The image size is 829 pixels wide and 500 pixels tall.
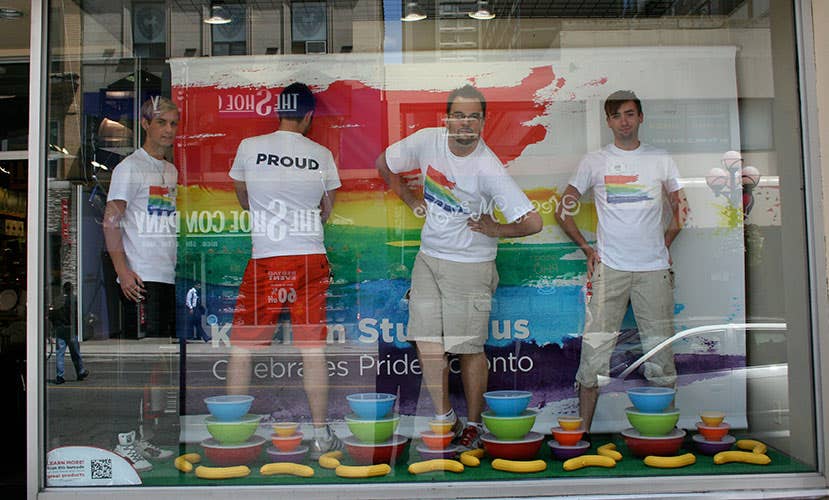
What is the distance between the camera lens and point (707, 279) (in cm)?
493

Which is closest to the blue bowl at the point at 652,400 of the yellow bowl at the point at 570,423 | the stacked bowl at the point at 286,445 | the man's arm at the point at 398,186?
the yellow bowl at the point at 570,423

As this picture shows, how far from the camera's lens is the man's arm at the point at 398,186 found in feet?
16.0

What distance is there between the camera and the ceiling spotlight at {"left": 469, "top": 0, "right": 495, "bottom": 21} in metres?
4.76

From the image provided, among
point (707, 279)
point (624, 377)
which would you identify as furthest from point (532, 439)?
point (707, 279)

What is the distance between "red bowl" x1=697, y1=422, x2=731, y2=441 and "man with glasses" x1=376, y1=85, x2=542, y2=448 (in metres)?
1.23

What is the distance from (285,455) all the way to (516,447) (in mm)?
1191

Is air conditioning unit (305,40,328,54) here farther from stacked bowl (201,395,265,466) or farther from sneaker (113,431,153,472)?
sneaker (113,431,153,472)

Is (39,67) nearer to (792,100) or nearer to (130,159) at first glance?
(130,159)

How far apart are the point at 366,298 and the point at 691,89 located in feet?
7.88

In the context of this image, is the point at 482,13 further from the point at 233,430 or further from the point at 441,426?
the point at 233,430

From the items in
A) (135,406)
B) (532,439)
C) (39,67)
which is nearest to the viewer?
(39,67)

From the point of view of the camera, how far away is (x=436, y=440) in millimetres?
4328

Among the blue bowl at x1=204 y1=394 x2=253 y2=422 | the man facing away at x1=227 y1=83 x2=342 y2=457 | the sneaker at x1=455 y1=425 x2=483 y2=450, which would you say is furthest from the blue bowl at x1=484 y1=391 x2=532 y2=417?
the blue bowl at x1=204 y1=394 x2=253 y2=422

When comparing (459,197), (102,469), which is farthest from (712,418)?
(102,469)
